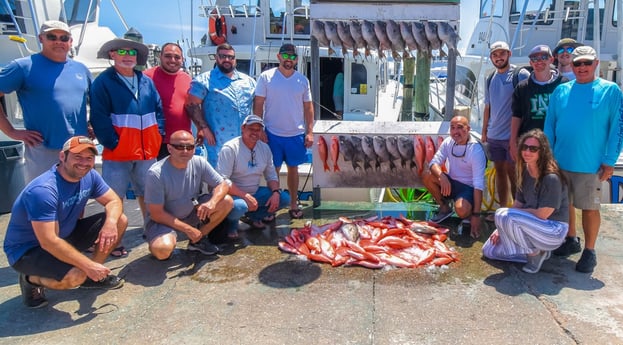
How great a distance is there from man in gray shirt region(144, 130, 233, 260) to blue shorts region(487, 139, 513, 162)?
2814mm

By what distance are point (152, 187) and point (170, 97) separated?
118cm

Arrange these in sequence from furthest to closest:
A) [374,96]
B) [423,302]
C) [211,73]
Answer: [374,96], [211,73], [423,302]

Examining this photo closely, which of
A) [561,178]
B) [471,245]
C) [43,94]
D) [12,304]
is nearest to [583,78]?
[561,178]

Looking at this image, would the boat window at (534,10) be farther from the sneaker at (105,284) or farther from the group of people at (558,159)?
the sneaker at (105,284)

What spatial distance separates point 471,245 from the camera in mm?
4227

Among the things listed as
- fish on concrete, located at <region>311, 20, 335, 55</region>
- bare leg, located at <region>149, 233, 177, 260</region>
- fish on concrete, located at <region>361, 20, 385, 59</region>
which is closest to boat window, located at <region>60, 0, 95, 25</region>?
fish on concrete, located at <region>311, 20, 335, 55</region>

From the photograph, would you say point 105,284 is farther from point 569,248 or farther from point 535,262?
point 569,248

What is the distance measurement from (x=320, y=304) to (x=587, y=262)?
2.22 m

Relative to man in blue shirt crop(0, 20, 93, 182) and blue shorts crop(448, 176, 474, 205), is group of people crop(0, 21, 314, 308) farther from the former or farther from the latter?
blue shorts crop(448, 176, 474, 205)

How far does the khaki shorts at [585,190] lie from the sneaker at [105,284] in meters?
3.66

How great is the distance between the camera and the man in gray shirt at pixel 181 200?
371 cm

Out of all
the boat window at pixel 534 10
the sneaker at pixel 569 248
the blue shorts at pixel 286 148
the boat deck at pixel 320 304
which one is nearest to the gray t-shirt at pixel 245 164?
the blue shorts at pixel 286 148

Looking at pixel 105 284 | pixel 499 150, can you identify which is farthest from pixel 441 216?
pixel 105 284

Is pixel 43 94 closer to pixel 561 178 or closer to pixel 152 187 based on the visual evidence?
pixel 152 187
